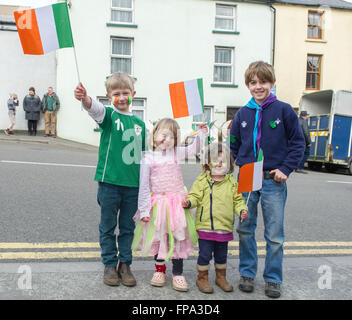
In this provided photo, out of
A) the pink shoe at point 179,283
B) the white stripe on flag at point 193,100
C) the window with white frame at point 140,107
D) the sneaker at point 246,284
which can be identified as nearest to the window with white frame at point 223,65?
the window with white frame at point 140,107

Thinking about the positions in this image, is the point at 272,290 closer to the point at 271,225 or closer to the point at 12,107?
the point at 271,225

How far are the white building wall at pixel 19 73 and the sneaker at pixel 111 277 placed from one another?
1565cm

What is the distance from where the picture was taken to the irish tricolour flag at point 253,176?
276 centimetres

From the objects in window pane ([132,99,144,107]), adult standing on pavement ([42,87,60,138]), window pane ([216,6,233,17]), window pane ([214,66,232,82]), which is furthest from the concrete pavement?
window pane ([216,6,233,17])

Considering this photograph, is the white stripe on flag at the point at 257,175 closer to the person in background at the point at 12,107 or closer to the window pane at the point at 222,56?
the person in background at the point at 12,107

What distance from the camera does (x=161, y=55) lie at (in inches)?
680

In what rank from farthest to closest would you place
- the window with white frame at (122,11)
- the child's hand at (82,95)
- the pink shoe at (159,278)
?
the window with white frame at (122,11), the pink shoe at (159,278), the child's hand at (82,95)

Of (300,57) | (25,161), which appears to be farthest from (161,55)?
(25,161)

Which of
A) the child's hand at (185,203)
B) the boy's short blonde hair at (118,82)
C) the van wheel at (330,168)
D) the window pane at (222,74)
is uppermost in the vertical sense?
the window pane at (222,74)

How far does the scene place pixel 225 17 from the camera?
17.8 meters

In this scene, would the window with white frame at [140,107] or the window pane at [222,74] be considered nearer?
the window with white frame at [140,107]

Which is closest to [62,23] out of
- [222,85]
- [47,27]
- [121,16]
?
[47,27]

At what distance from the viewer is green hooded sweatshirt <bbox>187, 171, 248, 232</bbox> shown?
2881 millimetres
